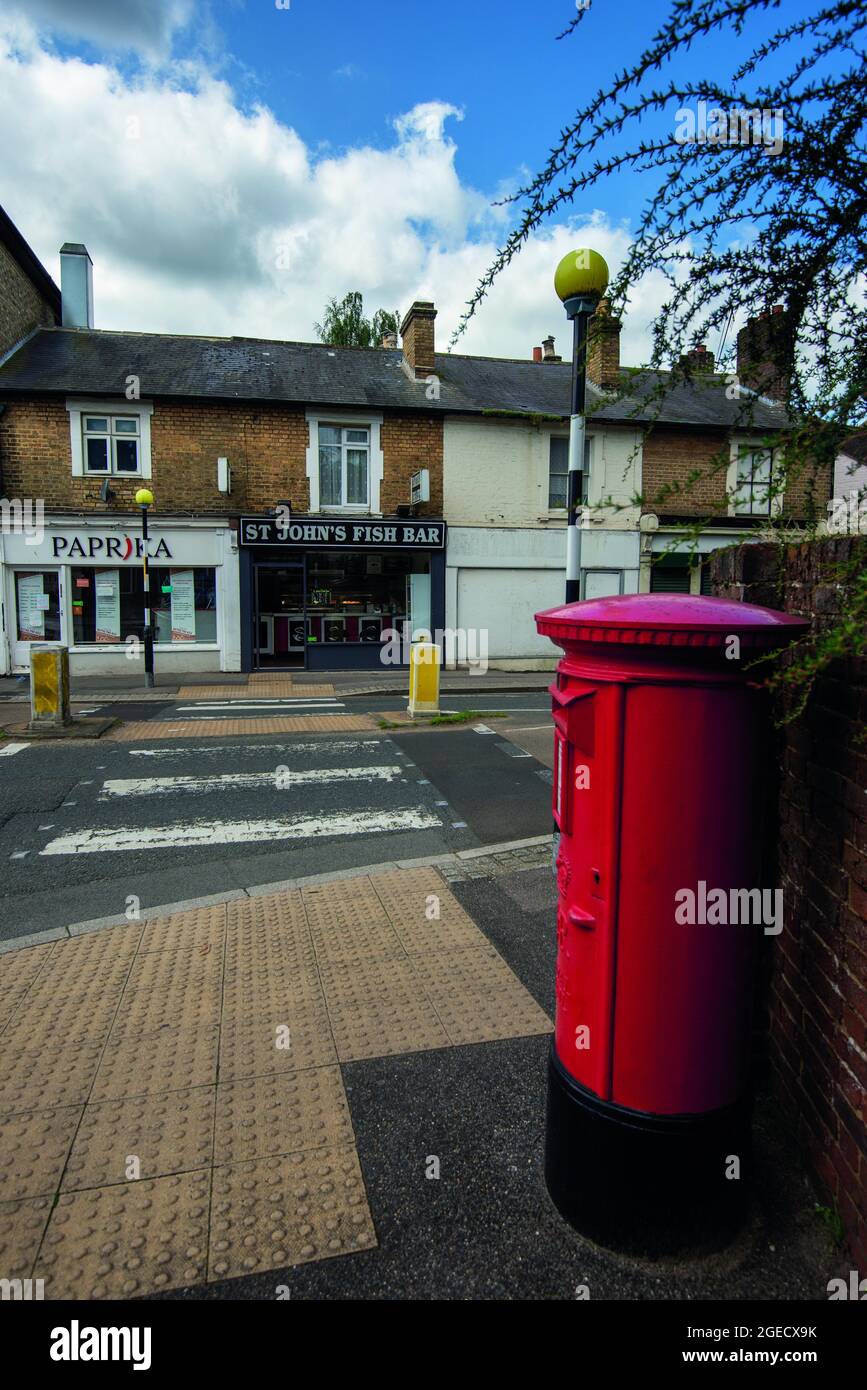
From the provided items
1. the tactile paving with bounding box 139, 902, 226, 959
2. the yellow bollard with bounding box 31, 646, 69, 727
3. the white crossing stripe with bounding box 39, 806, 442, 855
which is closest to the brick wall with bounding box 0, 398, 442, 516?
the yellow bollard with bounding box 31, 646, 69, 727

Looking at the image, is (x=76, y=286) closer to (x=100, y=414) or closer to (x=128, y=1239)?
(x=100, y=414)

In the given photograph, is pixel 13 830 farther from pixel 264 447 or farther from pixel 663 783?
pixel 264 447

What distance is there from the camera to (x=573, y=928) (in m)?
2.57

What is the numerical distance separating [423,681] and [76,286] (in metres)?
16.0

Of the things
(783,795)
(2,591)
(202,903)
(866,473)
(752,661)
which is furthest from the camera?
(2,591)

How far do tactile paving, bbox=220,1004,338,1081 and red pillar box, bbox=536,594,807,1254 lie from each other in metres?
1.37

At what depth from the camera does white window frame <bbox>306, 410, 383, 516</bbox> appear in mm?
18719

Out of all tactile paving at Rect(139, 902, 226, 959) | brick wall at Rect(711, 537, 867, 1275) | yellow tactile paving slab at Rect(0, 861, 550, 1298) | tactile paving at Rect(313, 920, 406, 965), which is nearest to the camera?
brick wall at Rect(711, 537, 867, 1275)

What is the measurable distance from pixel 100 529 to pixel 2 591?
244cm

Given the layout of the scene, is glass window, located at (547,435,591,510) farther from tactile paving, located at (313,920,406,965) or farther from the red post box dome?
the red post box dome

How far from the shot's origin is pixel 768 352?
2551 millimetres

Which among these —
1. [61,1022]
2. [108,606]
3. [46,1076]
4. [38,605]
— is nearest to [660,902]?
[46,1076]

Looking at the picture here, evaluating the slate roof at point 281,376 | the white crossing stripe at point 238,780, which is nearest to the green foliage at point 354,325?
the slate roof at point 281,376
